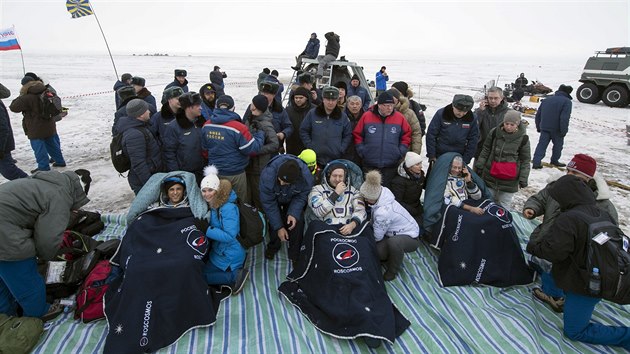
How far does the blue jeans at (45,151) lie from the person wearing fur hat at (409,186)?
573cm

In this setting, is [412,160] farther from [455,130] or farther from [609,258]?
[609,258]

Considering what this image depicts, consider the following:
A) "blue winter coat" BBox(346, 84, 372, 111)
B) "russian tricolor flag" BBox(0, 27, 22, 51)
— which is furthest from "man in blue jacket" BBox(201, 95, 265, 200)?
"russian tricolor flag" BBox(0, 27, 22, 51)

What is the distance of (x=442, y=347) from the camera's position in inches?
100

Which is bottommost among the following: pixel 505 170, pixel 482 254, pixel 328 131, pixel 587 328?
pixel 587 328

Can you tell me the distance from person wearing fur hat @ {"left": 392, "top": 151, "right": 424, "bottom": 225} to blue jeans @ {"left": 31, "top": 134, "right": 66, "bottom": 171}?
5.73 metres

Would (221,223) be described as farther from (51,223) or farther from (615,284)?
(615,284)

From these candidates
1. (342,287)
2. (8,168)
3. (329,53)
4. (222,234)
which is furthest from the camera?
(329,53)

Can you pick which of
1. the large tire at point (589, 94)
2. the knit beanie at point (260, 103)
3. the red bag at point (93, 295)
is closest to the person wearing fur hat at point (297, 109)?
the knit beanie at point (260, 103)

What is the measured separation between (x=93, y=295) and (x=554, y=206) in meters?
4.12

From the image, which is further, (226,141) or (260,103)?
(260,103)

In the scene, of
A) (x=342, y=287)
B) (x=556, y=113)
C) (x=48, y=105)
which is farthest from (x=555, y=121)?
(x=48, y=105)

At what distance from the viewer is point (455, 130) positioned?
4.09 m

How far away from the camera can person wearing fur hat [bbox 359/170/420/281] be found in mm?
3281

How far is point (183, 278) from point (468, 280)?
2588 mm
